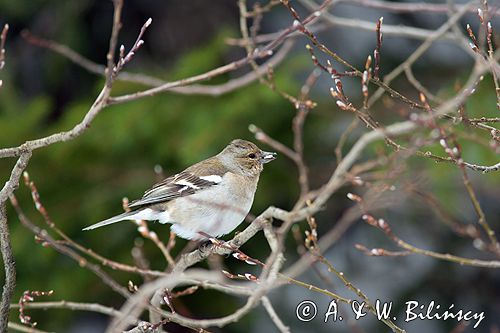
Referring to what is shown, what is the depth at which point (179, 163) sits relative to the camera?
20.5 feet

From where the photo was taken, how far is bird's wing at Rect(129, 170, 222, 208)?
13.4ft

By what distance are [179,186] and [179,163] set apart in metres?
2.11

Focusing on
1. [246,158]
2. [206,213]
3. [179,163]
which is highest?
[246,158]

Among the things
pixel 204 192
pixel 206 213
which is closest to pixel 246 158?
pixel 204 192

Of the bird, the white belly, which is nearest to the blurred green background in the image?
the bird

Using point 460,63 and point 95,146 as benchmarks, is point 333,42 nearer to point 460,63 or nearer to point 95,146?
point 460,63

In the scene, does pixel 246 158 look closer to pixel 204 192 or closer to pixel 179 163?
pixel 204 192

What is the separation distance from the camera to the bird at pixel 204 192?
13.0 ft

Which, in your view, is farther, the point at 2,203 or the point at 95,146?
the point at 95,146

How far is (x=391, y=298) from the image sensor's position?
291 inches

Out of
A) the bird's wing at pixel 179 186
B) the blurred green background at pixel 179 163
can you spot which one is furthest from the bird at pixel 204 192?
the blurred green background at pixel 179 163

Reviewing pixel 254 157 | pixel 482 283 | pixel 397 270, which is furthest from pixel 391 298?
pixel 254 157

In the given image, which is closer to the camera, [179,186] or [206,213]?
[206,213]

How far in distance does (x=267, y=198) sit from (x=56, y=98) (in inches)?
103
